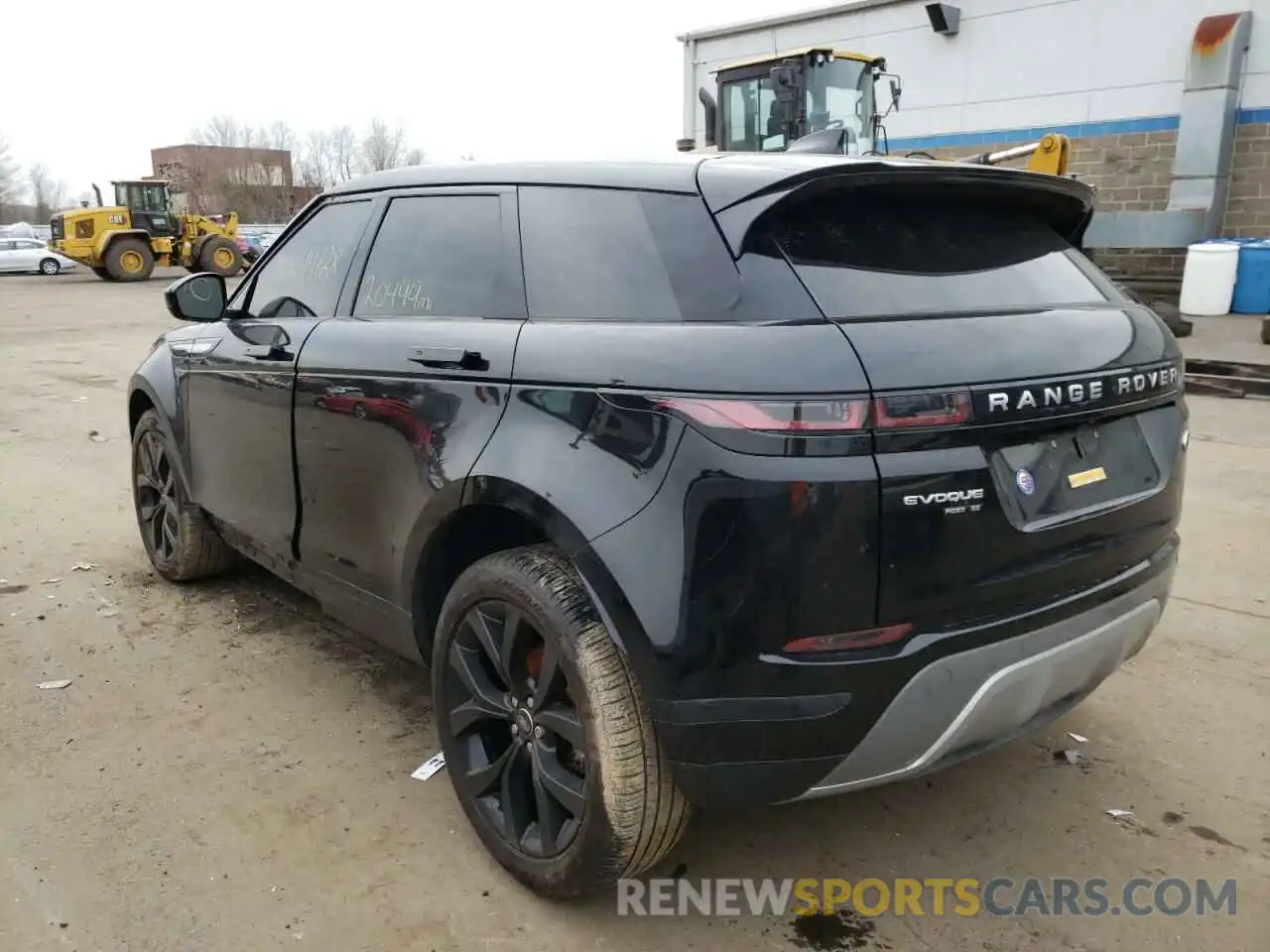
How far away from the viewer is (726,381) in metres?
1.98

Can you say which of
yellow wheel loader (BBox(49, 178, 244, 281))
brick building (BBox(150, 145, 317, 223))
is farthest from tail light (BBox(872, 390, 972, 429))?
brick building (BBox(150, 145, 317, 223))

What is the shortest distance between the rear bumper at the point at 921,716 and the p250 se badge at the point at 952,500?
0.96 ft

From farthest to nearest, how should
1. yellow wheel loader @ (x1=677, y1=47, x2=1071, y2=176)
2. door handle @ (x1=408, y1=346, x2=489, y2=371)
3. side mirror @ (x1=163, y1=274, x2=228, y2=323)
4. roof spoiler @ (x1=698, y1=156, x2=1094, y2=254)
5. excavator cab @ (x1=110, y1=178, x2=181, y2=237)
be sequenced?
excavator cab @ (x1=110, y1=178, x2=181, y2=237) → yellow wheel loader @ (x1=677, y1=47, x2=1071, y2=176) → side mirror @ (x1=163, y1=274, x2=228, y2=323) → door handle @ (x1=408, y1=346, x2=489, y2=371) → roof spoiler @ (x1=698, y1=156, x2=1094, y2=254)

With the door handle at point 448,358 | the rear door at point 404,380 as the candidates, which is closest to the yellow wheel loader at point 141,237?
the rear door at point 404,380

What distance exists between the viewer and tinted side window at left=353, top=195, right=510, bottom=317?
2693 mm

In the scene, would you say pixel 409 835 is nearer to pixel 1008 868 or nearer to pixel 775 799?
pixel 775 799

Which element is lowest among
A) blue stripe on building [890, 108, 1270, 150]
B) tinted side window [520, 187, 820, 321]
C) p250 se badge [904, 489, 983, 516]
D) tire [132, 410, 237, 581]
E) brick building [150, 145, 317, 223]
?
tire [132, 410, 237, 581]

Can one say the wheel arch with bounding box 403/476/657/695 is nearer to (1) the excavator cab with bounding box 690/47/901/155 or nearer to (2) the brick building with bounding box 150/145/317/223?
(1) the excavator cab with bounding box 690/47/901/155

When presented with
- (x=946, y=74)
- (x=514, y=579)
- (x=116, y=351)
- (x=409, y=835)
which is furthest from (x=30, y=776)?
(x=946, y=74)

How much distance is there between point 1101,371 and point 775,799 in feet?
4.03

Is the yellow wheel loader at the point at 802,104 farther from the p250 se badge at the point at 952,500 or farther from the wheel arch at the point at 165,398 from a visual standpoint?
the p250 se badge at the point at 952,500

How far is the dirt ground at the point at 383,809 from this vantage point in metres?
2.38

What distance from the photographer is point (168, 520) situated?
4559mm

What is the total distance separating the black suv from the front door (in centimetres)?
47
